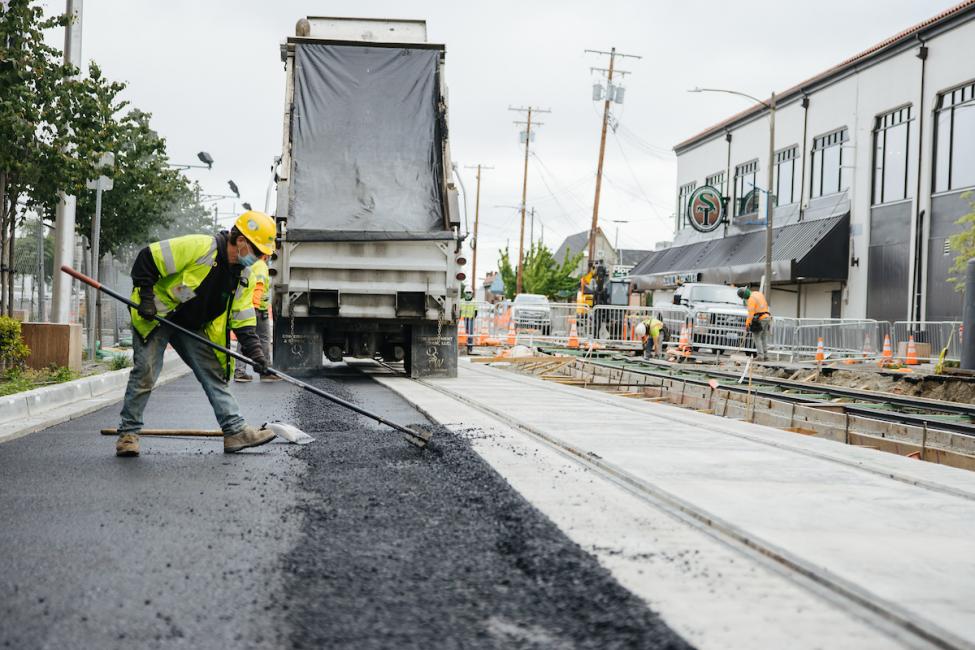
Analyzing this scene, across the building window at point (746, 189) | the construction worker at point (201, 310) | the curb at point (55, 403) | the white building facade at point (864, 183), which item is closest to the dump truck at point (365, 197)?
the curb at point (55, 403)

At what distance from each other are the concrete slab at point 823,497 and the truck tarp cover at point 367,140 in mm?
5048

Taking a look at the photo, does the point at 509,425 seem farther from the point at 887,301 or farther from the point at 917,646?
the point at 887,301

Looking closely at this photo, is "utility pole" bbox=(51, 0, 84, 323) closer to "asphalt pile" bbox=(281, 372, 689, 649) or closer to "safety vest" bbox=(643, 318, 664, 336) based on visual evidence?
"asphalt pile" bbox=(281, 372, 689, 649)

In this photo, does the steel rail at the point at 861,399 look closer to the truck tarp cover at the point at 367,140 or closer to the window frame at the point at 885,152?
the truck tarp cover at the point at 367,140

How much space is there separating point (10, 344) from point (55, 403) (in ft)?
6.71

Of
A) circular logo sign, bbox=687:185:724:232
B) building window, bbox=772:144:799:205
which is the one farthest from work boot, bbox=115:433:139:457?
→ circular logo sign, bbox=687:185:724:232

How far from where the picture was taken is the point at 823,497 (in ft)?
18.1

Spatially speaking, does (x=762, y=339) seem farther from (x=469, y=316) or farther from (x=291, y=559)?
(x=291, y=559)

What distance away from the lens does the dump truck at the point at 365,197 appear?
13523 millimetres

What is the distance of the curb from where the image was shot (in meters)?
8.22

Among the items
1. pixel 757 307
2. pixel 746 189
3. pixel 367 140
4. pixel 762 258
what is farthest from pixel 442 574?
pixel 746 189

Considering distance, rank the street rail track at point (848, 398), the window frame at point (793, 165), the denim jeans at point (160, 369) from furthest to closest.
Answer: the window frame at point (793, 165) < the street rail track at point (848, 398) < the denim jeans at point (160, 369)

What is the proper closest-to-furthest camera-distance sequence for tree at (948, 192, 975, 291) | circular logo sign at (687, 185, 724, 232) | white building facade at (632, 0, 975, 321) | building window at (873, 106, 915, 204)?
tree at (948, 192, 975, 291) → white building facade at (632, 0, 975, 321) → building window at (873, 106, 915, 204) → circular logo sign at (687, 185, 724, 232)

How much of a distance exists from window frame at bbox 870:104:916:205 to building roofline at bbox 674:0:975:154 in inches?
77.0
